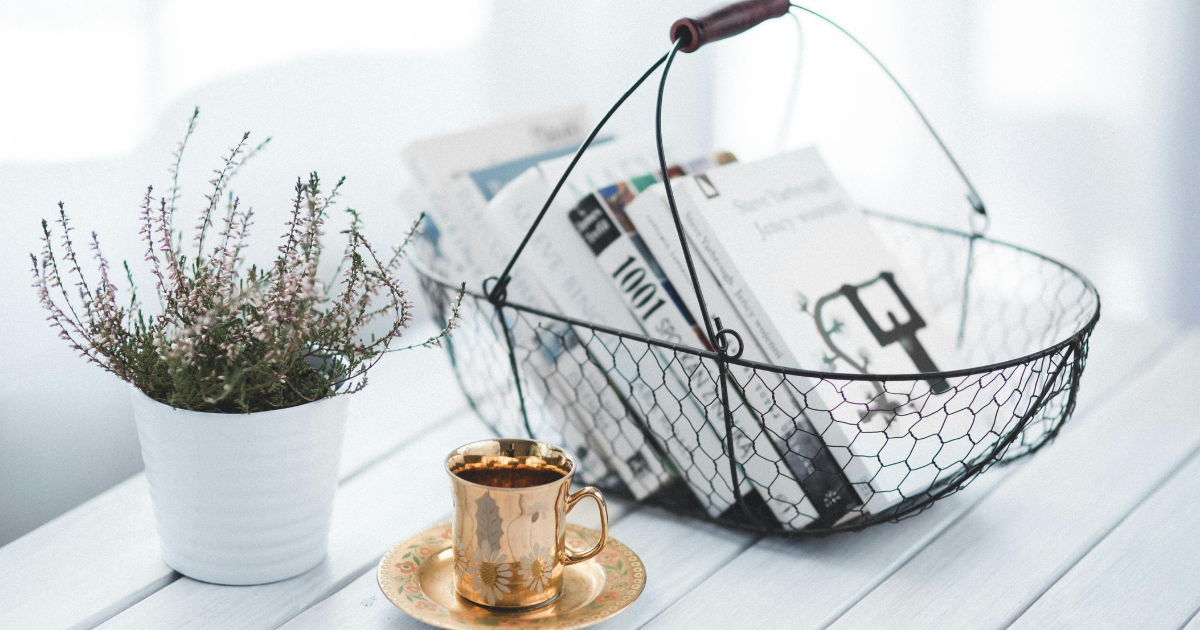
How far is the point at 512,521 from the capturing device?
493 millimetres

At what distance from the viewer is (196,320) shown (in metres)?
0.48

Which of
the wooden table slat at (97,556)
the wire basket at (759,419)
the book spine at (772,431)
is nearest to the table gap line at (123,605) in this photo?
the wooden table slat at (97,556)

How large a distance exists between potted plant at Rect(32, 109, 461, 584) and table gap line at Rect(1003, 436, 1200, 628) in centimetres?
36

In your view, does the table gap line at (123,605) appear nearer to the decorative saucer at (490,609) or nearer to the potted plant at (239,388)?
the potted plant at (239,388)

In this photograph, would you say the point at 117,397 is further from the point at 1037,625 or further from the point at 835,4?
the point at 835,4

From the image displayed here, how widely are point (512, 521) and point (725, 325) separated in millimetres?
189

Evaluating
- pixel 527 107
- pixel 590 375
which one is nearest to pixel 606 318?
pixel 590 375

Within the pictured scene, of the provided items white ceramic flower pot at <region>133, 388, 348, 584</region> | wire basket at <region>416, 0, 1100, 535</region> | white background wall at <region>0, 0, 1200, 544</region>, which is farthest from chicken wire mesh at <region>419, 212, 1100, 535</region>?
white background wall at <region>0, 0, 1200, 544</region>

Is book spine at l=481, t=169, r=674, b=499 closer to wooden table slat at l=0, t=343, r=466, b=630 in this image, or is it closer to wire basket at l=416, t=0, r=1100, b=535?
wire basket at l=416, t=0, r=1100, b=535

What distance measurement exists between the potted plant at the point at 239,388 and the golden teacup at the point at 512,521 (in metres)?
0.08

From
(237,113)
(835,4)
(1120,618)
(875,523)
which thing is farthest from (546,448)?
(835,4)

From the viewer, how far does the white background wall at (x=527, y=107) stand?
68 centimetres

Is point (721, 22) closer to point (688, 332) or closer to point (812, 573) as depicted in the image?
point (688, 332)

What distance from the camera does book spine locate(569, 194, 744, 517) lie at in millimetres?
611
